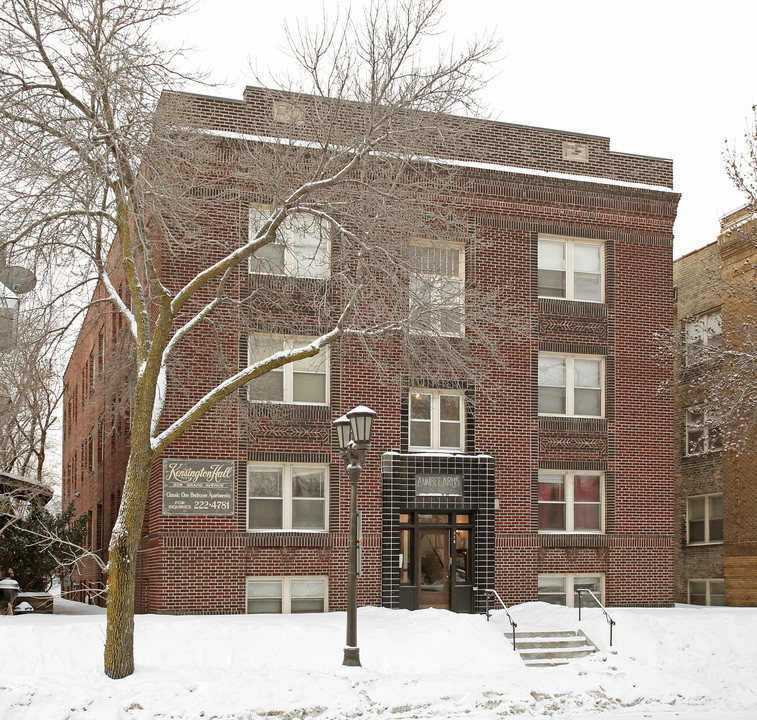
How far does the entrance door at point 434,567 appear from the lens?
24.4 metres

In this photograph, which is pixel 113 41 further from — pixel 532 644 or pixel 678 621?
pixel 678 621

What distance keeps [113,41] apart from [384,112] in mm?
4487

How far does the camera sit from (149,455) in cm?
1594

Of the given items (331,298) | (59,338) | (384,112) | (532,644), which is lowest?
(532,644)

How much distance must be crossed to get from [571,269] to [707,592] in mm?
11906

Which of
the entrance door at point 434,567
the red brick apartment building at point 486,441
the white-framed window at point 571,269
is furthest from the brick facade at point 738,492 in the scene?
the entrance door at point 434,567

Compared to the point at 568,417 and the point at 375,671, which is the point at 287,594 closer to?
the point at 375,671

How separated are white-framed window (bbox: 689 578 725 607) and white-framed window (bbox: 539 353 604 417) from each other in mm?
8315

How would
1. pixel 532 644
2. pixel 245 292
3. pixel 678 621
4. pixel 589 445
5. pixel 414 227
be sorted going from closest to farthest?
pixel 414 227 < pixel 532 644 < pixel 678 621 < pixel 245 292 < pixel 589 445

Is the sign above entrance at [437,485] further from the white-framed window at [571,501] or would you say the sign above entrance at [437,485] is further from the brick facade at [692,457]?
the brick facade at [692,457]

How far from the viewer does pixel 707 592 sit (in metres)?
30.9

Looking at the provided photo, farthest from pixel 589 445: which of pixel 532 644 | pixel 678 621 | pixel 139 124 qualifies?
pixel 139 124

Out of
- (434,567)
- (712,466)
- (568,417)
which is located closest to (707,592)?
(712,466)

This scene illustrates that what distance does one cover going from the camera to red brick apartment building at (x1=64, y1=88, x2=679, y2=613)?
23.2 m
